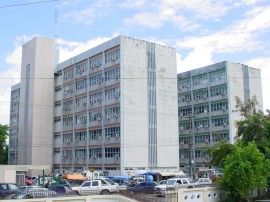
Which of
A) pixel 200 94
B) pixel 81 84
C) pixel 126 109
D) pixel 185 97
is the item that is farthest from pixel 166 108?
pixel 185 97

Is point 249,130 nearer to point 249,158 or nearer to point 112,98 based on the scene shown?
point 249,158

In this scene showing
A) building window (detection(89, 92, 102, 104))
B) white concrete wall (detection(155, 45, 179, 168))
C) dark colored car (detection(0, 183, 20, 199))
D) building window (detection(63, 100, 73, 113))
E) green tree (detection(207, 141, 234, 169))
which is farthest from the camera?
building window (detection(63, 100, 73, 113))

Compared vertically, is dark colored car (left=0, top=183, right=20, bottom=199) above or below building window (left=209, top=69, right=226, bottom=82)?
below

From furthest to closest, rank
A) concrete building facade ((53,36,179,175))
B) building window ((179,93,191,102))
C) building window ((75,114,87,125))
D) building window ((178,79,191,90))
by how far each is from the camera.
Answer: building window ((178,79,191,90))
building window ((179,93,191,102))
building window ((75,114,87,125))
concrete building facade ((53,36,179,175))

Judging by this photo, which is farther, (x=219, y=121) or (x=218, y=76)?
(x=218, y=76)

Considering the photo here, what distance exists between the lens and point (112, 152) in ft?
211

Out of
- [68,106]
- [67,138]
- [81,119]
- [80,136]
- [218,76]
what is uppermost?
[218,76]

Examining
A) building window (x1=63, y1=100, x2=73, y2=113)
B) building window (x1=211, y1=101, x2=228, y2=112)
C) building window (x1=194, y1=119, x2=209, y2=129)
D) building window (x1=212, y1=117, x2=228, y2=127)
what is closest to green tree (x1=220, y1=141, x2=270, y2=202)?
building window (x1=212, y1=117, x2=228, y2=127)

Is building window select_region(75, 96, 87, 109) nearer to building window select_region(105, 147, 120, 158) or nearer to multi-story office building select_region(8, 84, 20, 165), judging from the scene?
building window select_region(105, 147, 120, 158)

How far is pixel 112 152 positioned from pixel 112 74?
12.6 metres

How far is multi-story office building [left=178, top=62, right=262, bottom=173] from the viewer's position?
7688 cm

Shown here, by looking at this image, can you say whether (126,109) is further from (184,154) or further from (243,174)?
(243,174)

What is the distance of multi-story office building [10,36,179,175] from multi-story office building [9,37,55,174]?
23.5 ft

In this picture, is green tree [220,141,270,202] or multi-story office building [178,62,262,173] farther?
multi-story office building [178,62,262,173]
